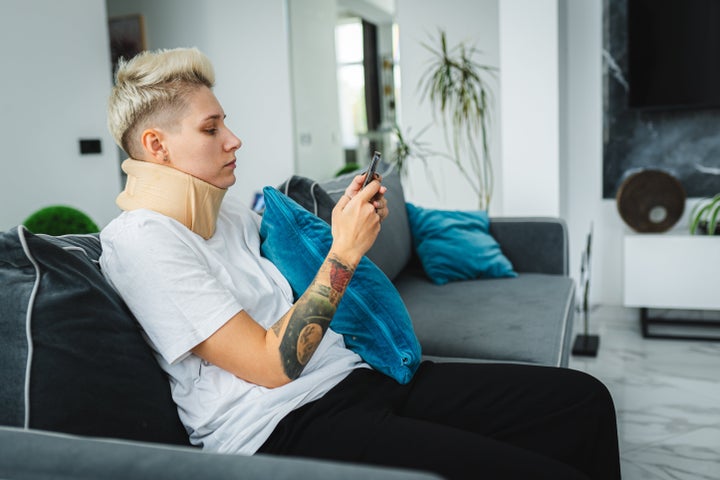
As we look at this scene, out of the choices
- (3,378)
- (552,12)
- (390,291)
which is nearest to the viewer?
(3,378)

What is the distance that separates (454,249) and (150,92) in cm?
151

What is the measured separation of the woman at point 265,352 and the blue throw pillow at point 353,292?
0.03 meters

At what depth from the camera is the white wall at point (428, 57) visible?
4.27 m

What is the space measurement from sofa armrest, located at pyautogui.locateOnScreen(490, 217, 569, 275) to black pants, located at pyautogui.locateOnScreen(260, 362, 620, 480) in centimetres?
131

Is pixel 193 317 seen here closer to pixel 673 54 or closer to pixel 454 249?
pixel 454 249

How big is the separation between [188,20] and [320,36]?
1062 mm

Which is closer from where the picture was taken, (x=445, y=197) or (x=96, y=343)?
(x=96, y=343)

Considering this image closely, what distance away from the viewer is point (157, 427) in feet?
3.31

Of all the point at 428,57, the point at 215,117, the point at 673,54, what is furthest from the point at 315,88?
the point at 215,117

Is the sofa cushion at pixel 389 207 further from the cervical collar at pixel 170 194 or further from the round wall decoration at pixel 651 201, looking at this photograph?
the round wall decoration at pixel 651 201

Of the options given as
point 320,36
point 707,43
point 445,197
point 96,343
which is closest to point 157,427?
point 96,343

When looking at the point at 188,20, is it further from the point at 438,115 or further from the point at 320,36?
the point at 438,115

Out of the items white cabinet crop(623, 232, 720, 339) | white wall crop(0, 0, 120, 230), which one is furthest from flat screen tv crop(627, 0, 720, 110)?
white wall crop(0, 0, 120, 230)

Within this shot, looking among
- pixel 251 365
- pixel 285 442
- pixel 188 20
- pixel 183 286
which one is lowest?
pixel 285 442
